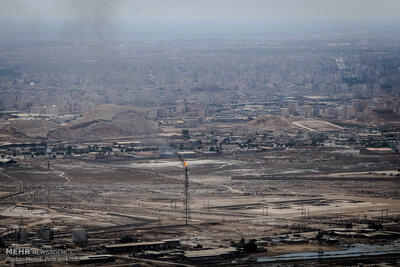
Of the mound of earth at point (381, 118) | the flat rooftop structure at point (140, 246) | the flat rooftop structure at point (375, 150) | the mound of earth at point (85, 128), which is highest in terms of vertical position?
the flat rooftop structure at point (140, 246)

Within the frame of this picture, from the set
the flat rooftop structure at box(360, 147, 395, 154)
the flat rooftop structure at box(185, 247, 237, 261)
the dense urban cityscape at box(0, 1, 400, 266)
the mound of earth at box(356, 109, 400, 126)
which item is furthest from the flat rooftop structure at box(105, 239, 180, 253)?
the mound of earth at box(356, 109, 400, 126)

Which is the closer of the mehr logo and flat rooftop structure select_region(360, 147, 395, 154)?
the mehr logo

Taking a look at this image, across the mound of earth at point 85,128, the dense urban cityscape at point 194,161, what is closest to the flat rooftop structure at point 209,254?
the dense urban cityscape at point 194,161

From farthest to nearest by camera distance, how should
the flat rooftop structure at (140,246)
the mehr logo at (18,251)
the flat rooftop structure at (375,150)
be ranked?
the flat rooftop structure at (375,150) → the flat rooftop structure at (140,246) → the mehr logo at (18,251)

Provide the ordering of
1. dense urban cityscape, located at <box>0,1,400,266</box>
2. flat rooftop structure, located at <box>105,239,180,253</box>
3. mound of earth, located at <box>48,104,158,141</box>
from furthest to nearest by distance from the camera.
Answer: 1. mound of earth, located at <box>48,104,158,141</box>
2. dense urban cityscape, located at <box>0,1,400,266</box>
3. flat rooftop structure, located at <box>105,239,180,253</box>

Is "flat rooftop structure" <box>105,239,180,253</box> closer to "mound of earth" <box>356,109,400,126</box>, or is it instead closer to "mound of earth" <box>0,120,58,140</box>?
"mound of earth" <box>0,120,58,140</box>

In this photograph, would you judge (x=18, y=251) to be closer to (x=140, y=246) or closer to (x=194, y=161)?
(x=140, y=246)

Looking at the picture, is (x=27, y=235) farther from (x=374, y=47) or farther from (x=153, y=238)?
(x=374, y=47)

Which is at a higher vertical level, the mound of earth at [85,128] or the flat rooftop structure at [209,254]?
the flat rooftop structure at [209,254]

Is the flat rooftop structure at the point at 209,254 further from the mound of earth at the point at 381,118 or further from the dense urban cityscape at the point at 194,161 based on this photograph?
the mound of earth at the point at 381,118

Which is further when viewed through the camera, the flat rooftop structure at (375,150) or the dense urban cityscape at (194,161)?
the flat rooftop structure at (375,150)

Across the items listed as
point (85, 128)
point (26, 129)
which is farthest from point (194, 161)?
point (26, 129)

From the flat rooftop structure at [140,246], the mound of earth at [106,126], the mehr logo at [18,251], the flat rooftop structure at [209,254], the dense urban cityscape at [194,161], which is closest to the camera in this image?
the flat rooftop structure at [209,254]
